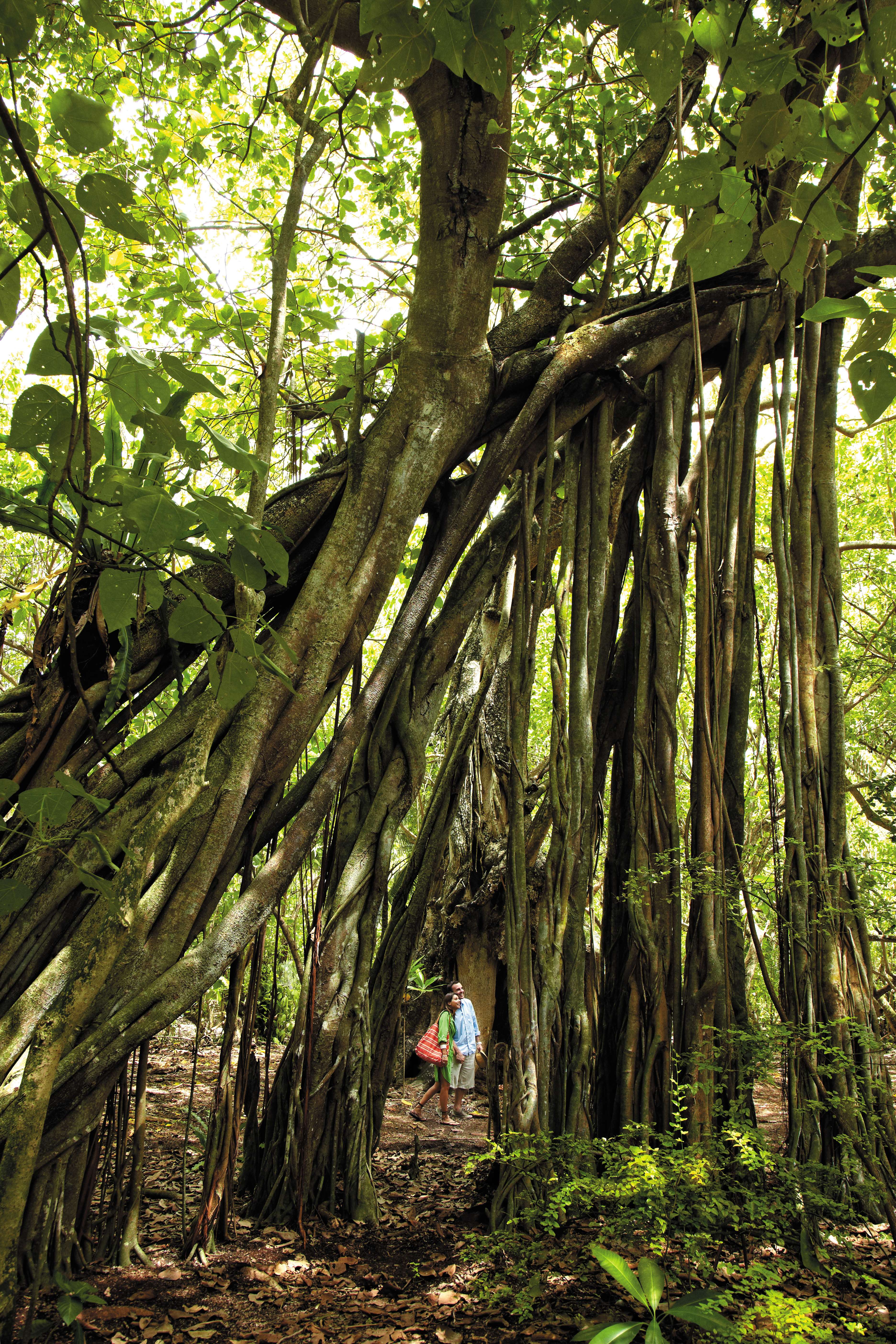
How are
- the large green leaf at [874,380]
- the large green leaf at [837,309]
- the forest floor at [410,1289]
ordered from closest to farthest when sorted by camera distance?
the large green leaf at [837,309] → the large green leaf at [874,380] → the forest floor at [410,1289]

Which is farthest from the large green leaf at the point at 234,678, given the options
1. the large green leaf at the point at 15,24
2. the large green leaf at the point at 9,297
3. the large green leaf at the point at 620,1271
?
the large green leaf at the point at 620,1271

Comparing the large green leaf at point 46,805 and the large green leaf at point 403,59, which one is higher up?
the large green leaf at point 403,59

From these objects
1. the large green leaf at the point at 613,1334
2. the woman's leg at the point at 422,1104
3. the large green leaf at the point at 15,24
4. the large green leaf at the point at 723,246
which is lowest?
the woman's leg at the point at 422,1104

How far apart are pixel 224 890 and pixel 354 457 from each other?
4.66ft

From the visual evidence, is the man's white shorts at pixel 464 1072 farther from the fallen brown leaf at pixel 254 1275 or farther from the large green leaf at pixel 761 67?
the large green leaf at pixel 761 67

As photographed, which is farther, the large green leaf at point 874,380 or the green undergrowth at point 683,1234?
the green undergrowth at point 683,1234

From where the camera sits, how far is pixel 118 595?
1.22 m

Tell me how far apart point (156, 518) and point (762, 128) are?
0.88 m

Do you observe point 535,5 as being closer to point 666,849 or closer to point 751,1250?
point 666,849

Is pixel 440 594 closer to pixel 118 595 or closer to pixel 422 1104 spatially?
pixel 118 595

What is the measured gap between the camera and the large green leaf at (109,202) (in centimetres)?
95

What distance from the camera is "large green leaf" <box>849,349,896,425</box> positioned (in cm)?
98

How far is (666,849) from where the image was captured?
282cm

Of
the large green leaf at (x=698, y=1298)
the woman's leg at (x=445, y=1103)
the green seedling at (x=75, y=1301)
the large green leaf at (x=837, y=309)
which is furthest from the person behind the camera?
the woman's leg at (x=445, y=1103)
